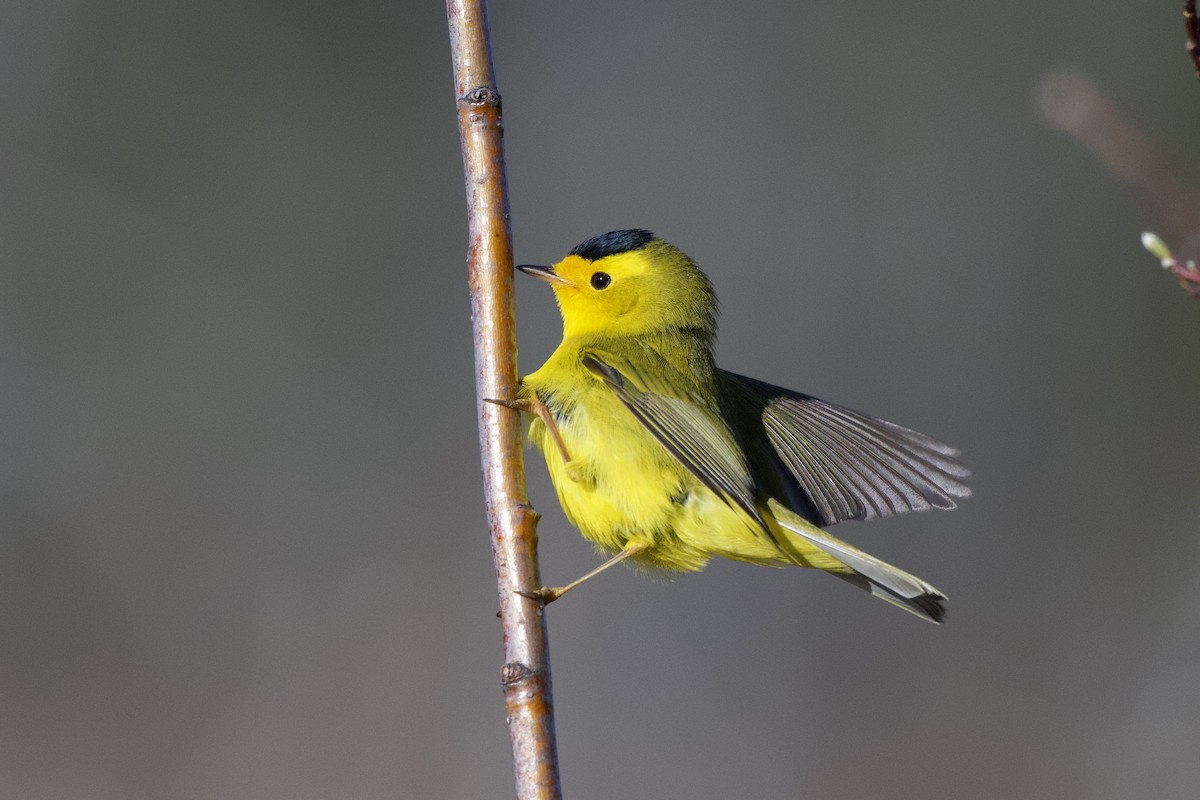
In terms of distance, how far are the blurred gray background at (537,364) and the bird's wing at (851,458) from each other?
229 cm

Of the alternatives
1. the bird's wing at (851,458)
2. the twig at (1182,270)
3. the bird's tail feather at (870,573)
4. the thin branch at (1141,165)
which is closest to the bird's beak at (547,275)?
the bird's wing at (851,458)

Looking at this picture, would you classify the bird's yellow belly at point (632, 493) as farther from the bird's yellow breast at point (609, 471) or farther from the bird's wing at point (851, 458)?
the bird's wing at point (851, 458)

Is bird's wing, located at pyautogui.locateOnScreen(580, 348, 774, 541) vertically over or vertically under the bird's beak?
under

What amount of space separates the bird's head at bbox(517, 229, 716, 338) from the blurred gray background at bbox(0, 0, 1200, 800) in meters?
2.27

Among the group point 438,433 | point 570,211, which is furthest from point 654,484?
point 570,211

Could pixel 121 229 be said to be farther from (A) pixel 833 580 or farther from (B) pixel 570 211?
(A) pixel 833 580

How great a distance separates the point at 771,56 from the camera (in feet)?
25.1

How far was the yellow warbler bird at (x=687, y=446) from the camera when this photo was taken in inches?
110

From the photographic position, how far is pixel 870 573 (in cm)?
268

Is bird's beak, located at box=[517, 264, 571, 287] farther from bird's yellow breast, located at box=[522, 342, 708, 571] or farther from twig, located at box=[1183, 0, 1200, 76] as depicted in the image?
twig, located at box=[1183, 0, 1200, 76]

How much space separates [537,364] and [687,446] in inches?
147

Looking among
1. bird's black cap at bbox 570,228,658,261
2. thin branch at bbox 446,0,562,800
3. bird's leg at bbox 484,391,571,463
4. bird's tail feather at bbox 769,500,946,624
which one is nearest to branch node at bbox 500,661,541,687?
thin branch at bbox 446,0,562,800

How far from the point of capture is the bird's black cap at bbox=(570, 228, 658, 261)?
134 inches

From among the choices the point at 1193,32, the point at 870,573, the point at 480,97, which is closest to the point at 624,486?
the point at 870,573
